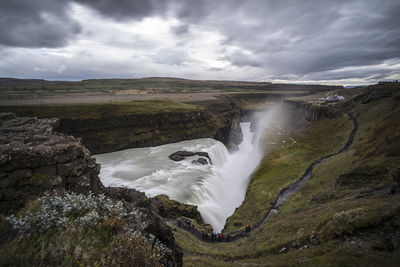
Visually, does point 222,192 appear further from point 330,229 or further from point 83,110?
point 83,110

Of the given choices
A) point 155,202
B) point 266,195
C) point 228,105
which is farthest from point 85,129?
point 228,105

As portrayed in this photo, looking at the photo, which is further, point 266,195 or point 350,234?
point 266,195

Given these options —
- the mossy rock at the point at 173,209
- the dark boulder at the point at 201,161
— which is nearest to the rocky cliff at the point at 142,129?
the dark boulder at the point at 201,161

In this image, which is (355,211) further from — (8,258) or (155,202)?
(155,202)

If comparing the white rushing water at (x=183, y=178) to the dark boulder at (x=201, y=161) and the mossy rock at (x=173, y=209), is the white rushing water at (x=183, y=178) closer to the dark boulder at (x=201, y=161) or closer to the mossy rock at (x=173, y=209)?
the dark boulder at (x=201, y=161)

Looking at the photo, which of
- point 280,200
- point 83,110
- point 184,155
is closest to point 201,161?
point 184,155

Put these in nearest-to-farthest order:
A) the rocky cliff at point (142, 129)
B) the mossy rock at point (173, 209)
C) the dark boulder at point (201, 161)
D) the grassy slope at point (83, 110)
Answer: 1. the mossy rock at point (173, 209)
2. the dark boulder at point (201, 161)
3. the grassy slope at point (83, 110)
4. the rocky cliff at point (142, 129)

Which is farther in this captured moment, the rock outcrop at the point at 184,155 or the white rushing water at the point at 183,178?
the rock outcrop at the point at 184,155
